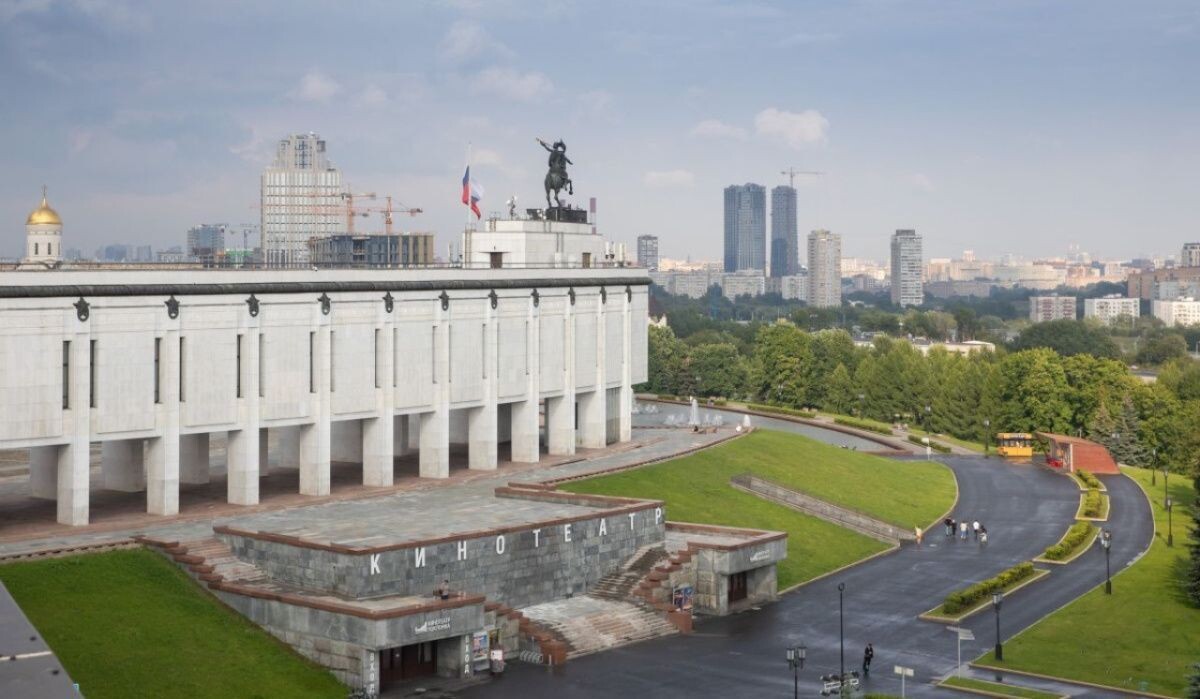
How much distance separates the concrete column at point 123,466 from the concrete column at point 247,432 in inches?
279

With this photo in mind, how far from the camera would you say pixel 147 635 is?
53625mm

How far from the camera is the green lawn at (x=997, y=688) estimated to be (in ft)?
186

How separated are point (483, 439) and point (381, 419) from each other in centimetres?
903

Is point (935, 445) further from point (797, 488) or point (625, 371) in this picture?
point (797, 488)

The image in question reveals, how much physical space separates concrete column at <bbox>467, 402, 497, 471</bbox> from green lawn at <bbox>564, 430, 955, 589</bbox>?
7568 mm

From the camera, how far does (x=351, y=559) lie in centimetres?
5744

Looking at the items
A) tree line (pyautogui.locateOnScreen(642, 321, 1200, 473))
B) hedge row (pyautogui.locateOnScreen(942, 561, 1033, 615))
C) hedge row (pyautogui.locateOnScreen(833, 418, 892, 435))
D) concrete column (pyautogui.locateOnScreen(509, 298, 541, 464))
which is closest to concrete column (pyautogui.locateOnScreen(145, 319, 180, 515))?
concrete column (pyautogui.locateOnScreen(509, 298, 541, 464))

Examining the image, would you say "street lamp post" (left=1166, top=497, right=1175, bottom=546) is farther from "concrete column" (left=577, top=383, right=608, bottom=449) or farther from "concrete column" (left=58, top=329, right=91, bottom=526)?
"concrete column" (left=58, top=329, right=91, bottom=526)

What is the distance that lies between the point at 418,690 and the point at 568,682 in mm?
5511

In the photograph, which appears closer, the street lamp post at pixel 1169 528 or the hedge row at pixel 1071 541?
the hedge row at pixel 1071 541

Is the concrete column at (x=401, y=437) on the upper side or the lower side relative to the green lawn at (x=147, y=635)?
upper

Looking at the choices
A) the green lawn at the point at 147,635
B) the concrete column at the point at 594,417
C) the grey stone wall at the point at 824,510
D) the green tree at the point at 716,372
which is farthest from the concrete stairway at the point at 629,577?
the green tree at the point at 716,372

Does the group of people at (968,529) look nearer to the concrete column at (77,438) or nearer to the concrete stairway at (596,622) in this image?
the concrete stairway at (596,622)

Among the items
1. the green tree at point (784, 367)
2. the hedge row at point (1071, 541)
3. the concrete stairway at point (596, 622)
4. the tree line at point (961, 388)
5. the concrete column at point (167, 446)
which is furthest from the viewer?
the green tree at point (784, 367)
